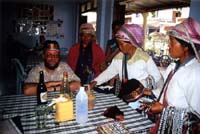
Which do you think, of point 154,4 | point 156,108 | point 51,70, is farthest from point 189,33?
point 154,4

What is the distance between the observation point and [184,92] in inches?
52.9

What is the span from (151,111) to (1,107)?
3.10 ft

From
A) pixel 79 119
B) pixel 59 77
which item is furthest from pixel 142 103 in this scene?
pixel 59 77

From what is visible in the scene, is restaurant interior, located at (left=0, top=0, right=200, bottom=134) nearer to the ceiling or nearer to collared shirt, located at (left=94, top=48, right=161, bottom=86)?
the ceiling

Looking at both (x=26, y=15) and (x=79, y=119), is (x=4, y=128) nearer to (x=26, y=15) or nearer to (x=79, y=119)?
(x=79, y=119)

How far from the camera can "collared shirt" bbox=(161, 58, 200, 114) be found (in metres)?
1.31

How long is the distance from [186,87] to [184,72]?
3.4 inches

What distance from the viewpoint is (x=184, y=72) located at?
53.3 inches

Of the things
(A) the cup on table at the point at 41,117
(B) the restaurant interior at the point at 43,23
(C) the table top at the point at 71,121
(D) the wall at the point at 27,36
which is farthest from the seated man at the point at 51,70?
(D) the wall at the point at 27,36

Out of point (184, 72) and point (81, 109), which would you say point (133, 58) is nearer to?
point (184, 72)

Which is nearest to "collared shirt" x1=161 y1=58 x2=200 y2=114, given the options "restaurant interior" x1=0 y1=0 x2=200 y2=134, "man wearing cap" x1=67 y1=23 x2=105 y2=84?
"man wearing cap" x1=67 y1=23 x2=105 y2=84

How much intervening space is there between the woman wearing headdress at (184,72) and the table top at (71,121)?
15 centimetres

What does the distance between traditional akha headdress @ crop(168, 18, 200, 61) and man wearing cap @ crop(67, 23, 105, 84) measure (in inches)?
63.9

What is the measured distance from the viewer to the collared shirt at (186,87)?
51.5 inches
